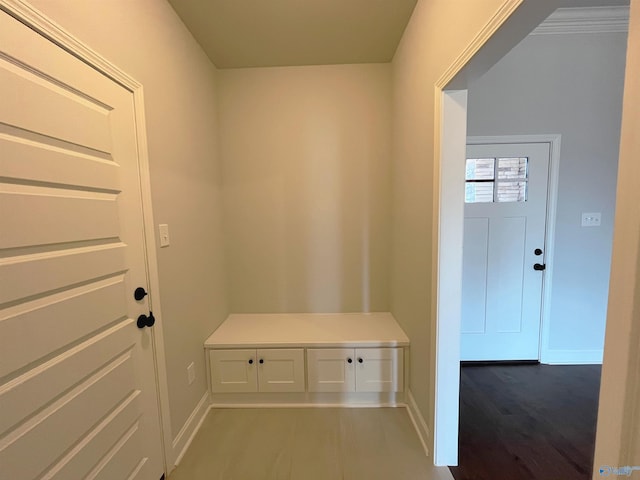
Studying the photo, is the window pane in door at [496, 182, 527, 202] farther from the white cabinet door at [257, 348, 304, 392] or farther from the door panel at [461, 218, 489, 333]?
the white cabinet door at [257, 348, 304, 392]

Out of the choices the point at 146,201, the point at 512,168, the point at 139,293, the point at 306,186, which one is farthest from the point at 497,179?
the point at 139,293

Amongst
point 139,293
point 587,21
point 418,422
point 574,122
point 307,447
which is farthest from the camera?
point 574,122

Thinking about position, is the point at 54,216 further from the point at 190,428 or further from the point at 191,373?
the point at 190,428

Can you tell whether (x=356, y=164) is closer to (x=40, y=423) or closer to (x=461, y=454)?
(x=461, y=454)

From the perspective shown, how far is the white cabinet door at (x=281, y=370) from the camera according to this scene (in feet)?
6.64

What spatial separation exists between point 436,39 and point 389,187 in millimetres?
1143

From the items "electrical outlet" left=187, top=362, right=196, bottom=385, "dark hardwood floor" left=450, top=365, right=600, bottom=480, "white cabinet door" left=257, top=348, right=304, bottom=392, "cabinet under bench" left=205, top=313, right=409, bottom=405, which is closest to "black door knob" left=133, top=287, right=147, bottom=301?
"electrical outlet" left=187, top=362, right=196, bottom=385

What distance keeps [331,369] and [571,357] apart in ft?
7.40

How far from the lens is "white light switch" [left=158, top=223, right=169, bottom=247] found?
1.50 meters

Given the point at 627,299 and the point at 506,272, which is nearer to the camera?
the point at 627,299

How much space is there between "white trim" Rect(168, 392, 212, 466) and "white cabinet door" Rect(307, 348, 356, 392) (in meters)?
0.77

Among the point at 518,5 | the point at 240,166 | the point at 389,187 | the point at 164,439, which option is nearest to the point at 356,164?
the point at 389,187

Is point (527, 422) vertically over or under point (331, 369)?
under

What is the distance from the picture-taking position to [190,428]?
1.78 metres
